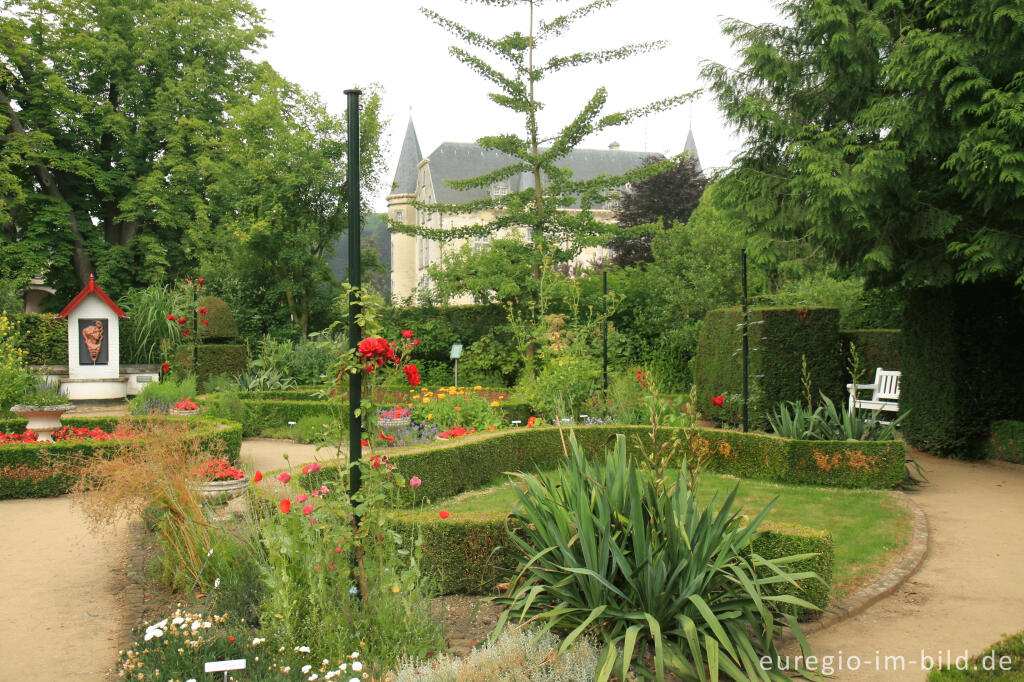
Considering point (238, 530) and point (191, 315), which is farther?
point (191, 315)

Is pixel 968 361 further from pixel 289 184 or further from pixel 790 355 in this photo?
pixel 289 184

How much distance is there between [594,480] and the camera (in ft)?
11.4

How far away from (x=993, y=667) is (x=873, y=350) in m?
8.23

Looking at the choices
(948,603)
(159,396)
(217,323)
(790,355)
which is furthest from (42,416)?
(948,603)

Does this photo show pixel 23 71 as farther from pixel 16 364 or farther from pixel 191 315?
pixel 16 364

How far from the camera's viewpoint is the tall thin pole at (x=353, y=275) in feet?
11.3

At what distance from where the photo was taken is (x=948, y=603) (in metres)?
4.11

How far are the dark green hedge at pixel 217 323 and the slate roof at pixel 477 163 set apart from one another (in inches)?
810

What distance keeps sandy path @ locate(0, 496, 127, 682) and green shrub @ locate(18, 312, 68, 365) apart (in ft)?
35.2

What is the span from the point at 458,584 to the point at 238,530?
139 centimetres

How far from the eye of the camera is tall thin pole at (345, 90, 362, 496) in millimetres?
3457

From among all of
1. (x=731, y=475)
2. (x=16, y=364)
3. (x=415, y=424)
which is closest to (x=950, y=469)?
(x=731, y=475)

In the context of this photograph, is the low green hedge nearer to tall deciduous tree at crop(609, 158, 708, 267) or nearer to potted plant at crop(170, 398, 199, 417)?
potted plant at crop(170, 398, 199, 417)

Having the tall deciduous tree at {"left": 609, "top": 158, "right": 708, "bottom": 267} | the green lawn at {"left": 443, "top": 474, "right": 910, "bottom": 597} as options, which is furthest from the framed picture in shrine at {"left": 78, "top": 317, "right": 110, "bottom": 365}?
the tall deciduous tree at {"left": 609, "top": 158, "right": 708, "bottom": 267}
